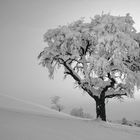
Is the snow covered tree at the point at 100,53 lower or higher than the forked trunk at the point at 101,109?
higher

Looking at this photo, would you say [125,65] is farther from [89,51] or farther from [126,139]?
[126,139]

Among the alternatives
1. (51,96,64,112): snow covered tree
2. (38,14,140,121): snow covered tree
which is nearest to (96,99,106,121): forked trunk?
(38,14,140,121): snow covered tree

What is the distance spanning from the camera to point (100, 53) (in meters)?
14.6

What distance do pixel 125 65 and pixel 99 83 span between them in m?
2.71

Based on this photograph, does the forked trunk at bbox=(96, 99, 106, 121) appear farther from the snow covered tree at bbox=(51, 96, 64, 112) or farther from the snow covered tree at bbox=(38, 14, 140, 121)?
the snow covered tree at bbox=(51, 96, 64, 112)

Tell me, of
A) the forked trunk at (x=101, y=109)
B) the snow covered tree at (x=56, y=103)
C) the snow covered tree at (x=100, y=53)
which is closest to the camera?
the snow covered tree at (x=100, y=53)

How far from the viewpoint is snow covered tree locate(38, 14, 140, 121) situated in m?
14.3

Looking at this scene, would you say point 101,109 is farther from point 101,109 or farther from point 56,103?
point 56,103

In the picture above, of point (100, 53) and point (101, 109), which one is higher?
point (100, 53)

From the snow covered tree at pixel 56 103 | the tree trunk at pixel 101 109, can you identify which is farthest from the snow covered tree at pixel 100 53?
the snow covered tree at pixel 56 103

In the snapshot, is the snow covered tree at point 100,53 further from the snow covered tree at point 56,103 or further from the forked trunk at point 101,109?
the snow covered tree at point 56,103

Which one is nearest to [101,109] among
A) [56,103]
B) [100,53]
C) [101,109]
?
[101,109]

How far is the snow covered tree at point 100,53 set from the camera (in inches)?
564

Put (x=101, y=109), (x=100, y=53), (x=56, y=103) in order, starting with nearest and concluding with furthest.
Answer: (x=100, y=53), (x=101, y=109), (x=56, y=103)
